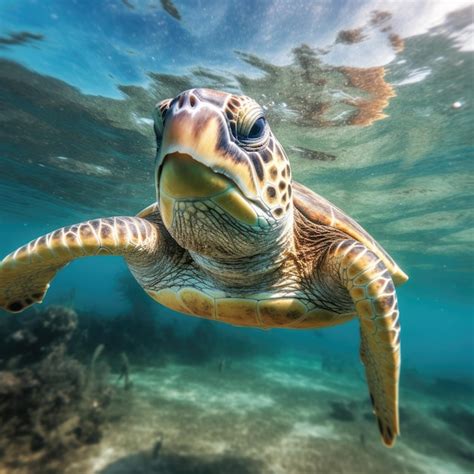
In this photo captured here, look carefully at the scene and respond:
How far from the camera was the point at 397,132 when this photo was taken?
9.17 meters

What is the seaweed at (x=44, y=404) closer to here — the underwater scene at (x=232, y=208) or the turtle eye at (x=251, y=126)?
the underwater scene at (x=232, y=208)

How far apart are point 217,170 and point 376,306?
4.80ft

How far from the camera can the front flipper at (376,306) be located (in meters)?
2.27

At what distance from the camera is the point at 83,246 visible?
2.86 m

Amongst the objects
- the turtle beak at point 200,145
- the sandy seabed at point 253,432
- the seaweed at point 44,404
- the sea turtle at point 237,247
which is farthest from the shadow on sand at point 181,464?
the turtle beak at point 200,145

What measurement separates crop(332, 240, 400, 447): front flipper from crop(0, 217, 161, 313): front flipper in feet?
5.55

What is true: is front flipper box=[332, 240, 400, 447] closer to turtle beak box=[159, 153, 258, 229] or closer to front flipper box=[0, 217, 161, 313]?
turtle beak box=[159, 153, 258, 229]

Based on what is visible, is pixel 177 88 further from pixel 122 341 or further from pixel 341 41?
pixel 122 341

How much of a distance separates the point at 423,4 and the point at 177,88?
5512mm

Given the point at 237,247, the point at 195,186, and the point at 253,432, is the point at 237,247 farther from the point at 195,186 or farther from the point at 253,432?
the point at 253,432

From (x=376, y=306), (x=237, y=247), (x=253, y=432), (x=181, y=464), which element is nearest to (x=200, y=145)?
(x=237, y=247)

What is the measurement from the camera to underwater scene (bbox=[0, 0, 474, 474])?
226cm

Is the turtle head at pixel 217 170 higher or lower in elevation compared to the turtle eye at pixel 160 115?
lower

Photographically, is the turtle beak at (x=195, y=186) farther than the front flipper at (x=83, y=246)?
No
